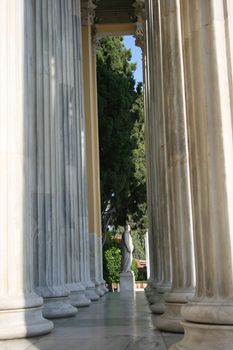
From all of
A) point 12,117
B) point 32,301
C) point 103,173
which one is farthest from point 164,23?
point 103,173

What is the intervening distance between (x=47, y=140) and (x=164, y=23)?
971 cm

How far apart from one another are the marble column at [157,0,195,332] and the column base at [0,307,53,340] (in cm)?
486

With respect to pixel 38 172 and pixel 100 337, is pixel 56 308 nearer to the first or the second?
pixel 38 172

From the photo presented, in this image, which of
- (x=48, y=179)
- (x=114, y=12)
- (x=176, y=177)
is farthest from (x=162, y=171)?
(x=114, y=12)

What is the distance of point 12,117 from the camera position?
21.6 m

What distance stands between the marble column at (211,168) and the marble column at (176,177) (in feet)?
21.3

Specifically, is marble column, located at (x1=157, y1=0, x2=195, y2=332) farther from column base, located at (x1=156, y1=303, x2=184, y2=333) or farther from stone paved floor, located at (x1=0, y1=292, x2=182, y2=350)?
stone paved floor, located at (x1=0, y1=292, x2=182, y2=350)

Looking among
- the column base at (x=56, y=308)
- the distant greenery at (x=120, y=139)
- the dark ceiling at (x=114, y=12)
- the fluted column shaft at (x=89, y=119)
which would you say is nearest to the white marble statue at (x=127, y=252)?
the distant greenery at (x=120, y=139)

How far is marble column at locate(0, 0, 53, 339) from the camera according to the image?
66.8ft

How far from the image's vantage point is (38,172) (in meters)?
29.1

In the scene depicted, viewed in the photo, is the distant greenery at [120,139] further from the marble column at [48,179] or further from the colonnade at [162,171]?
the marble column at [48,179]

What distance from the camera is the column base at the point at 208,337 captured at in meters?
12.8

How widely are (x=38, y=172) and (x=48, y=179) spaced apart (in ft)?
2.11

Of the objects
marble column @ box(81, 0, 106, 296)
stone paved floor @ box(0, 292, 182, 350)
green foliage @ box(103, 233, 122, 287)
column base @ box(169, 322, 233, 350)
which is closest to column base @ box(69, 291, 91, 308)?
stone paved floor @ box(0, 292, 182, 350)
